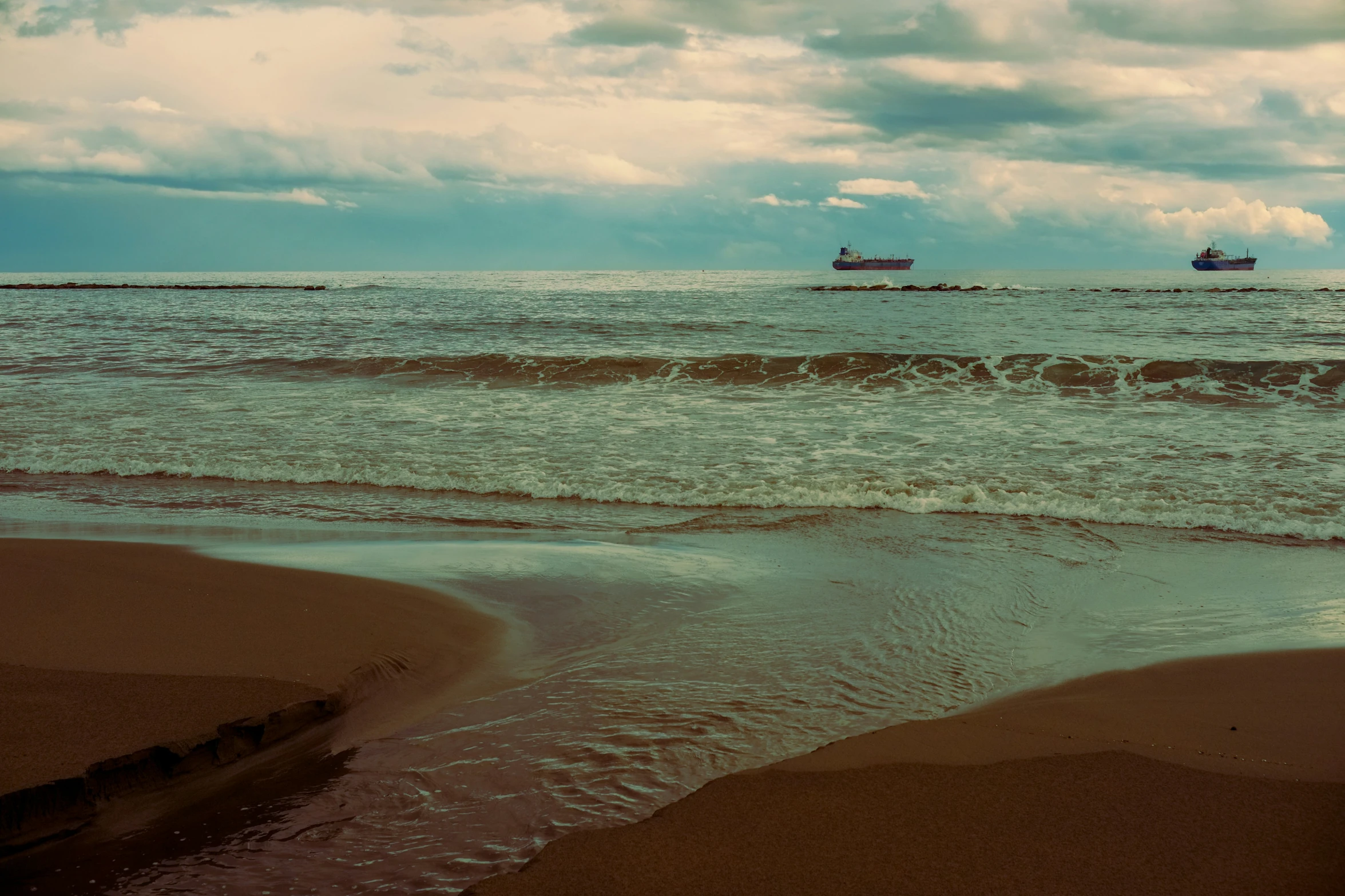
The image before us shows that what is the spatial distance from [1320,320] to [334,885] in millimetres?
46149

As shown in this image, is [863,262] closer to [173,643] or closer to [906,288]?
[906,288]

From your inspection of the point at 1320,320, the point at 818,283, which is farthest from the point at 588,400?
the point at 818,283

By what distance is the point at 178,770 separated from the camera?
3721 millimetres

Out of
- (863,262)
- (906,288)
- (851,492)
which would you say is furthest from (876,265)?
(851,492)

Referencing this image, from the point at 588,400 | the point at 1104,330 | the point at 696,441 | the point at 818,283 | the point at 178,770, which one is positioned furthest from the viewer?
the point at 818,283

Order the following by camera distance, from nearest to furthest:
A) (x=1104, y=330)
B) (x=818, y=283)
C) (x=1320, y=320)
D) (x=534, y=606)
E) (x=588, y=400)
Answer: (x=534, y=606) < (x=588, y=400) < (x=1104, y=330) < (x=1320, y=320) < (x=818, y=283)

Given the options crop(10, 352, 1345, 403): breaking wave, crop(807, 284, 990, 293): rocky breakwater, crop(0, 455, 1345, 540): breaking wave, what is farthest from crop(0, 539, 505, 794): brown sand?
crop(807, 284, 990, 293): rocky breakwater

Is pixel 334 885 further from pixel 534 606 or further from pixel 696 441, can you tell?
pixel 696 441

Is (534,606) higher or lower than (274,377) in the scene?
lower

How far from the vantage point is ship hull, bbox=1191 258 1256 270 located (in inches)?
4781

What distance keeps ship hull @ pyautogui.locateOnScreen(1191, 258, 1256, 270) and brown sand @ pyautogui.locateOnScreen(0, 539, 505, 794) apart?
143m

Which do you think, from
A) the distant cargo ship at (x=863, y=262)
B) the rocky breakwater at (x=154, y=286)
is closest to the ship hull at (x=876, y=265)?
the distant cargo ship at (x=863, y=262)

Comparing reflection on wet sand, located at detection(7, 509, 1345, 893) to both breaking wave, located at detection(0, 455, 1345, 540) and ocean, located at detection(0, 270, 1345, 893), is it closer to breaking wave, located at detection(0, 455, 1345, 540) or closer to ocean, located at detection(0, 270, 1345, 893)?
ocean, located at detection(0, 270, 1345, 893)

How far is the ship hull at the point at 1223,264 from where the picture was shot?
398 ft
